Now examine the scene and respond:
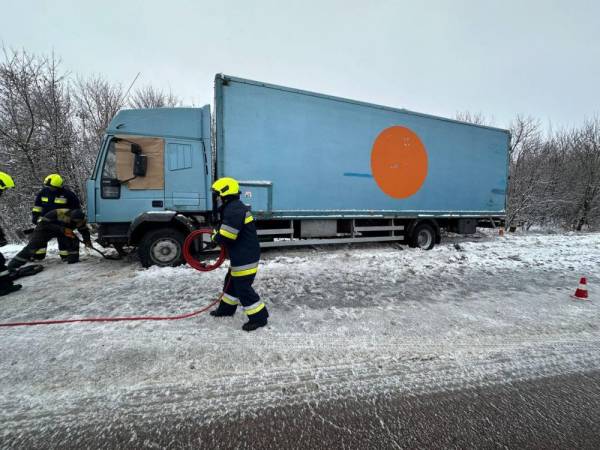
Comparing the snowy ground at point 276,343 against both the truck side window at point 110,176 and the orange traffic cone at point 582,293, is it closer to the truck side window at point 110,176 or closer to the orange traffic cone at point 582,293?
the orange traffic cone at point 582,293

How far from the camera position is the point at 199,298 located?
3555mm

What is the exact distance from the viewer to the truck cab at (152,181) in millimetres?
4695

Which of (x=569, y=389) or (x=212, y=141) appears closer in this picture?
(x=569, y=389)

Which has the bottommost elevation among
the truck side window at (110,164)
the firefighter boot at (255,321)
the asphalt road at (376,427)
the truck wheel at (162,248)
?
the asphalt road at (376,427)

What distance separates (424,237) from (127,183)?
7.62 metres

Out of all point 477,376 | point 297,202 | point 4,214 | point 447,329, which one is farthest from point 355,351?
point 4,214

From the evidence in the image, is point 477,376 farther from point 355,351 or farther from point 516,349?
point 355,351

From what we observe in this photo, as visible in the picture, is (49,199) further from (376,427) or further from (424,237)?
(424,237)

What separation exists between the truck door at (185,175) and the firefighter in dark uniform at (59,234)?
7.02 feet

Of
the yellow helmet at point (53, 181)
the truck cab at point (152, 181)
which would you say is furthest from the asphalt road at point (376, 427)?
the yellow helmet at point (53, 181)

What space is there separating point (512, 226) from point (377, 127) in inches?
482

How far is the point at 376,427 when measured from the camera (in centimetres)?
161

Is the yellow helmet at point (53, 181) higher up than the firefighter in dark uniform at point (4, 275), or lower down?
higher up

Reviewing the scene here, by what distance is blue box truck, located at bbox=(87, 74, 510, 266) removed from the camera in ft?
15.7
